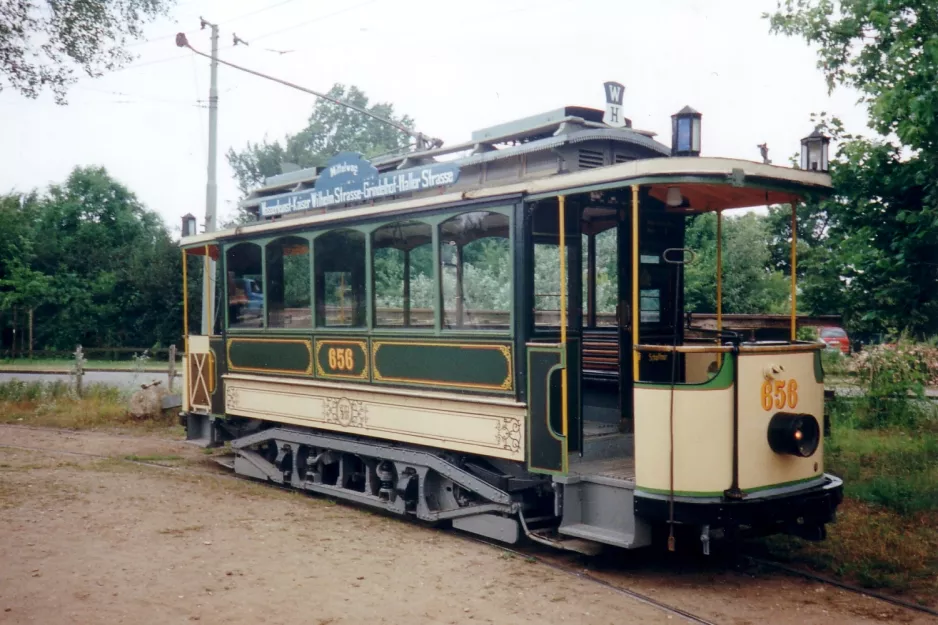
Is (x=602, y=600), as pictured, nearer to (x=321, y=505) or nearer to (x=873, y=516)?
(x=873, y=516)

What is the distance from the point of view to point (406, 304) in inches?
308

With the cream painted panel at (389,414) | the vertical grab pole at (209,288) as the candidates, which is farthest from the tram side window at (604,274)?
the vertical grab pole at (209,288)

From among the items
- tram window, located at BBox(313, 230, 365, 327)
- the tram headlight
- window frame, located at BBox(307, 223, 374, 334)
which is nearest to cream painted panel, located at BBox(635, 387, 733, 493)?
the tram headlight

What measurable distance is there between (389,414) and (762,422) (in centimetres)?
339

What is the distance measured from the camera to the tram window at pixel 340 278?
8.31 m

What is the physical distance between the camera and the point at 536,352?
662cm

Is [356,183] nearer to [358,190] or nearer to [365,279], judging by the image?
[358,190]

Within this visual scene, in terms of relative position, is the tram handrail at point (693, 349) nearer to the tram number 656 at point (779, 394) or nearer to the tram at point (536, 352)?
the tram at point (536, 352)

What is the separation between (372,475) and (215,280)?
356cm

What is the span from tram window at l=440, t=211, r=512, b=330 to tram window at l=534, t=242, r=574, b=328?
216mm

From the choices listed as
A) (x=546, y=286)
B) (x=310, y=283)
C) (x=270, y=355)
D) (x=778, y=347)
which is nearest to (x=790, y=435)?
(x=778, y=347)

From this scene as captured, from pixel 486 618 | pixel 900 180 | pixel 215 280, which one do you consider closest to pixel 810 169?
pixel 900 180

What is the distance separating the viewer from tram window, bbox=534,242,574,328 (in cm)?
684

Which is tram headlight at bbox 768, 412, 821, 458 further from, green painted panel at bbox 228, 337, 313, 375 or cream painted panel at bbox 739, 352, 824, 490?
Answer: green painted panel at bbox 228, 337, 313, 375
